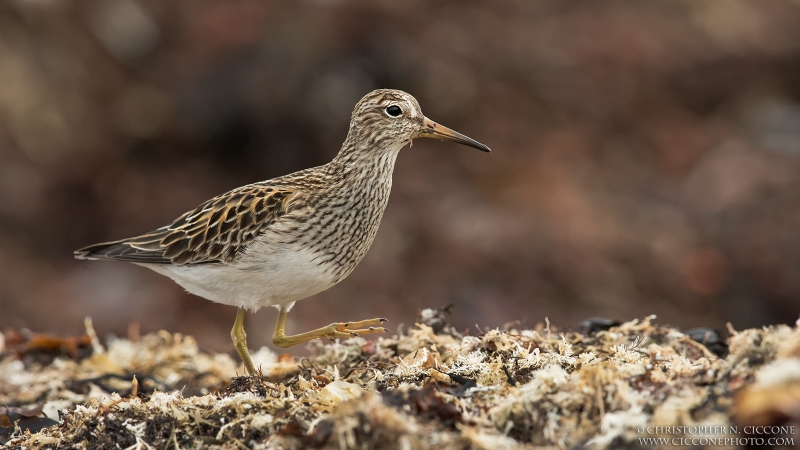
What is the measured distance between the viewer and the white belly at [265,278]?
557 cm

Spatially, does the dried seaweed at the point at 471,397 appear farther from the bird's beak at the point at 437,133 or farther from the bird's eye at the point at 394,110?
the bird's eye at the point at 394,110

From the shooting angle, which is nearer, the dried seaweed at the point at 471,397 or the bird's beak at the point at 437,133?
the dried seaweed at the point at 471,397

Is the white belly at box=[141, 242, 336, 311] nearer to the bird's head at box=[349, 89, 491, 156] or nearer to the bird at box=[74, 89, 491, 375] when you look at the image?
the bird at box=[74, 89, 491, 375]

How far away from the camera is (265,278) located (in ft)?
18.5

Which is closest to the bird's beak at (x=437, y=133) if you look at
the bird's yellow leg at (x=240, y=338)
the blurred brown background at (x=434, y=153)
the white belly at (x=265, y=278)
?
the white belly at (x=265, y=278)

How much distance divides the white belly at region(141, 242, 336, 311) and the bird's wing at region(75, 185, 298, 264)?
113 mm

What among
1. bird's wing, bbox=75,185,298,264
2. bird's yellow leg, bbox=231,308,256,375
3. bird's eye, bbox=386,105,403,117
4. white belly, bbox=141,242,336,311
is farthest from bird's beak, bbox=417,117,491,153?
bird's yellow leg, bbox=231,308,256,375

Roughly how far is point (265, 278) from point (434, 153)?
720 cm

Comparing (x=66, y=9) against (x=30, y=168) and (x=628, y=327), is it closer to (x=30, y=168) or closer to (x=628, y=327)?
(x=30, y=168)

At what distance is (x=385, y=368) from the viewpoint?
16.0 feet

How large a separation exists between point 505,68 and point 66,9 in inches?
282

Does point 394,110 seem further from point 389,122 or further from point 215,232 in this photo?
point 215,232

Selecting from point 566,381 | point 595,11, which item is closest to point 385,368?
point 566,381

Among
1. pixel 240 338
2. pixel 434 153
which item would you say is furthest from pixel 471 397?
pixel 434 153
